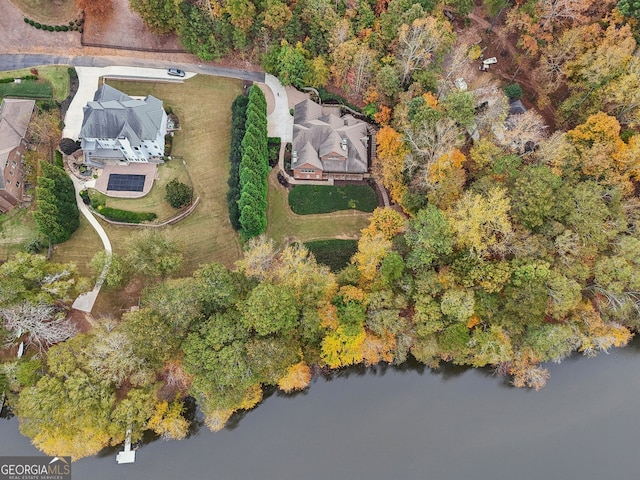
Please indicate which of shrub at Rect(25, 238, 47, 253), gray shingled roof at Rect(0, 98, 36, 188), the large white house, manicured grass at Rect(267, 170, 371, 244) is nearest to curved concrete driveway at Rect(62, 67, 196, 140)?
gray shingled roof at Rect(0, 98, 36, 188)

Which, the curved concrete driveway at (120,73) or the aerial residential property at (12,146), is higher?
the curved concrete driveway at (120,73)

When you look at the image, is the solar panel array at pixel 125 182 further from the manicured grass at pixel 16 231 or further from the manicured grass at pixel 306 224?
the manicured grass at pixel 306 224

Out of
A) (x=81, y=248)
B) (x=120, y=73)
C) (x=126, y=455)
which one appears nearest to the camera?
(x=126, y=455)

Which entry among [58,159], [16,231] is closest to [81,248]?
[16,231]

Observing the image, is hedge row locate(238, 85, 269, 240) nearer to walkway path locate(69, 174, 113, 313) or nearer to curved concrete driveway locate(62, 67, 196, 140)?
curved concrete driveway locate(62, 67, 196, 140)

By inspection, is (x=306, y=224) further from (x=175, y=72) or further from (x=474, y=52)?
(x=175, y=72)

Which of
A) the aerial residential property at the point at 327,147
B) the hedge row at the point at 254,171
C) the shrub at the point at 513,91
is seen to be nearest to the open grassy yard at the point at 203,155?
the hedge row at the point at 254,171

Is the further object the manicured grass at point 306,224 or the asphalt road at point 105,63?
the asphalt road at point 105,63
